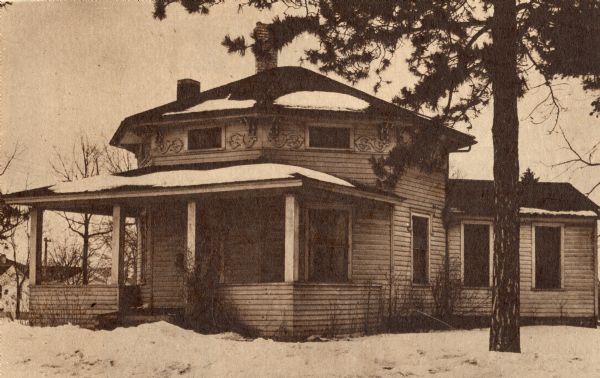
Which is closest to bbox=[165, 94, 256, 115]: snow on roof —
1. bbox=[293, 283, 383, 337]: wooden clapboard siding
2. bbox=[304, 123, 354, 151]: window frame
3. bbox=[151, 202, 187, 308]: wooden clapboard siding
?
bbox=[304, 123, 354, 151]: window frame

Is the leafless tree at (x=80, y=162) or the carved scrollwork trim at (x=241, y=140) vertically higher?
the leafless tree at (x=80, y=162)

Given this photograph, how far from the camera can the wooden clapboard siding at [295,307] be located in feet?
50.7

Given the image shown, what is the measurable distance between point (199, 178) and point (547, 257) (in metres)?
10.0

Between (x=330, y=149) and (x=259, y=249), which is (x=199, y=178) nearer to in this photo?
(x=259, y=249)

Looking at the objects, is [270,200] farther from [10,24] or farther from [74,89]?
[74,89]

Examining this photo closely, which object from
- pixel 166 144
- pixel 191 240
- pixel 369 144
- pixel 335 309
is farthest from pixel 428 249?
pixel 166 144

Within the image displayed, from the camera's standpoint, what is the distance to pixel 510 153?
1253 centimetres

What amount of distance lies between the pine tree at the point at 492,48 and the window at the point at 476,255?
7.75 meters

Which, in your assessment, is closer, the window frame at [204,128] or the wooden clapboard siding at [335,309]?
the wooden clapboard siding at [335,309]

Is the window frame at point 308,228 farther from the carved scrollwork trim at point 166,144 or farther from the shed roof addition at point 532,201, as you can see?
the shed roof addition at point 532,201

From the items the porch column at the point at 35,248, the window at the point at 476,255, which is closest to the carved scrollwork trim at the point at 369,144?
the window at the point at 476,255

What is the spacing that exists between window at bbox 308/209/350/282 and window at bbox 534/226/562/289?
597 centimetres

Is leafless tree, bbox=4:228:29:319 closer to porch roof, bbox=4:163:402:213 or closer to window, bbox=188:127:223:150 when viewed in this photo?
porch roof, bbox=4:163:402:213

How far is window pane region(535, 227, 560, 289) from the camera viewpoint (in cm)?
2133
